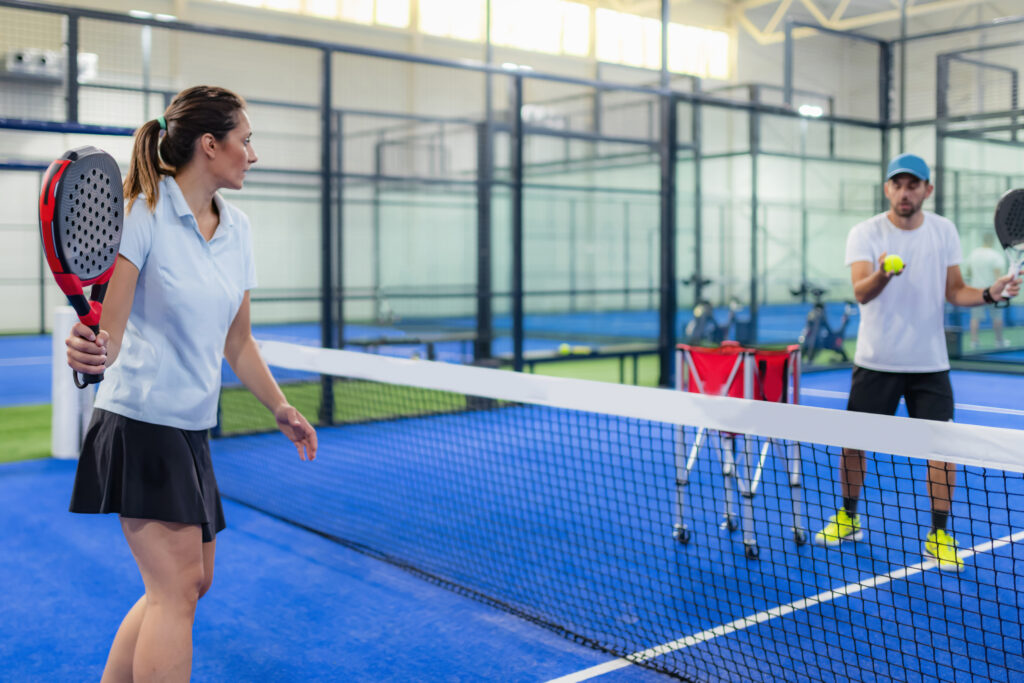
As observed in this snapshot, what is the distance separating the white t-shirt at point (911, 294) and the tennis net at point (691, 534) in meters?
0.43

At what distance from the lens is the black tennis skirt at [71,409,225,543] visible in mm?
2041

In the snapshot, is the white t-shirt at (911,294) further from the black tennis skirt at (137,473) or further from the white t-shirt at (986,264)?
the white t-shirt at (986,264)

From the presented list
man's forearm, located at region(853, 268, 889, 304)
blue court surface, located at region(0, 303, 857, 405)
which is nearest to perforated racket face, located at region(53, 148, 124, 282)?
man's forearm, located at region(853, 268, 889, 304)

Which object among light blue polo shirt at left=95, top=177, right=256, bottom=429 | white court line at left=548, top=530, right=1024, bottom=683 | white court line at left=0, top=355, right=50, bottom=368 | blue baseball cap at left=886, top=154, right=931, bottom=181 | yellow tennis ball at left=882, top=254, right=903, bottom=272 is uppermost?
blue baseball cap at left=886, top=154, right=931, bottom=181

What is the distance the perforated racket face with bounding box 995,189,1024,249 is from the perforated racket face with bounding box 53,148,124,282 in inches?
126

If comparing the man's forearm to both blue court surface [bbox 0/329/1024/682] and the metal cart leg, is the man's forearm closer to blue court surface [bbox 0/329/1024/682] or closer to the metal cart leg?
blue court surface [bbox 0/329/1024/682]

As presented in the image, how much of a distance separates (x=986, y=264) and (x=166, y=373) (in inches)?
439

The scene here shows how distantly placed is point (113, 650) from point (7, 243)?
14143 mm

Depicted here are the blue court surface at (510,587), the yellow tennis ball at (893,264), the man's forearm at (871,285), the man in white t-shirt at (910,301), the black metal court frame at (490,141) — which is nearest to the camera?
the blue court surface at (510,587)

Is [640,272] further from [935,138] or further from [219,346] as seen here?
[219,346]

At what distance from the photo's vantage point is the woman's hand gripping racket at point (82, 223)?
1694 mm

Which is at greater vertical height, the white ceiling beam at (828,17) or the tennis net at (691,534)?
the white ceiling beam at (828,17)

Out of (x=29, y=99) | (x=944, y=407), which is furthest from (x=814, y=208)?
(x=29, y=99)

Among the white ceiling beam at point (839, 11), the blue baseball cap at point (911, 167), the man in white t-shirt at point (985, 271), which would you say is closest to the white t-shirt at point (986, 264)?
the man in white t-shirt at point (985, 271)
